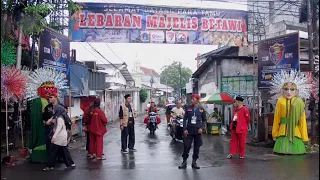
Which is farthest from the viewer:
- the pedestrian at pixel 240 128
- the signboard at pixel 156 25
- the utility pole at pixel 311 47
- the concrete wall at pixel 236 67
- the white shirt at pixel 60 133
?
the concrete wall at pixel 236 67

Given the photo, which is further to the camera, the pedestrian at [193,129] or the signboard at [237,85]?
the signboard at [237,85]

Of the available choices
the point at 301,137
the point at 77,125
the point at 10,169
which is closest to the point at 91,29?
the point at 77,125

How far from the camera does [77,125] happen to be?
14.8 m

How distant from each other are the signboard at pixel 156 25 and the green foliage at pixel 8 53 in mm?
5035

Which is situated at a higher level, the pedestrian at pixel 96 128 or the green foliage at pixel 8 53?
the green foliage at pixel 8 53

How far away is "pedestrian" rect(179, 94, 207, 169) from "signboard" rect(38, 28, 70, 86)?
4624 millimetres

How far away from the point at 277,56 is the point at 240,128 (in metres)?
3.66

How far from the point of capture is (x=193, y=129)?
7.89 m

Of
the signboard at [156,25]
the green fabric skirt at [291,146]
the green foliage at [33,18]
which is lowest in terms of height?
the green fabric skirt at [291,146]

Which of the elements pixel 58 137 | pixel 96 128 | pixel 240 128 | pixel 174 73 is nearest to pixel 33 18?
pixel 96 128

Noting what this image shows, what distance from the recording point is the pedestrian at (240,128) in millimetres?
9102

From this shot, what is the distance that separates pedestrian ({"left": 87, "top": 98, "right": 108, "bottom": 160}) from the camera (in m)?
8.97

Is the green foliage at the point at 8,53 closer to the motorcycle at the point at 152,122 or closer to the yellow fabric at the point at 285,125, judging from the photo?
the yellow fabric at the point at 285,125

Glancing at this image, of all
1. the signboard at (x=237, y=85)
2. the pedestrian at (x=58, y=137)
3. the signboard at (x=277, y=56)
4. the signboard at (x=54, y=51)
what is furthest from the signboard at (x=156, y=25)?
the pedestrian at (x=58, y=137)
